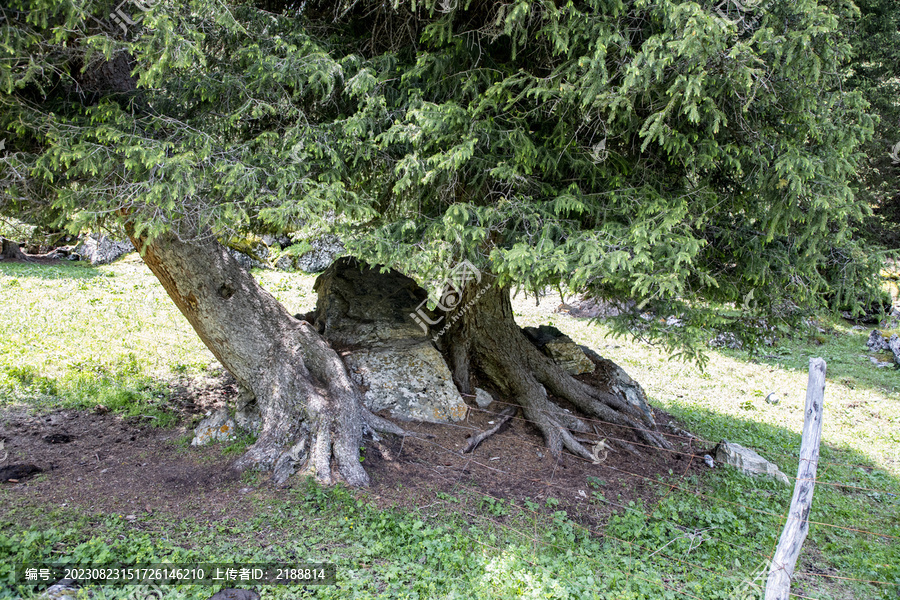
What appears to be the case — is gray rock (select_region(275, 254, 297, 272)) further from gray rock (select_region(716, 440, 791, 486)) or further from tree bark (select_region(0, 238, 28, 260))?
gray rock (select_region(716, 440, 791, 486))

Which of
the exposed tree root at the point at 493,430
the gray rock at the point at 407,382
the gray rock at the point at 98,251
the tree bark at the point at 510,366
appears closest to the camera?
the exposed tree root at the point at 493,430

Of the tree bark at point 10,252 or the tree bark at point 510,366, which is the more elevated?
the tree bark at point 510,366

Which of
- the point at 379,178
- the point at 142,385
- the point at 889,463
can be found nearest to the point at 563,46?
the point at 379,178

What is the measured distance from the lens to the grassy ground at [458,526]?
3.53 meters

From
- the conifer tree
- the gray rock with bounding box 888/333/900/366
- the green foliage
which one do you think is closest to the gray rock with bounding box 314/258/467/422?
the conifer tree

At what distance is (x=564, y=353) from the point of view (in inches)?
310

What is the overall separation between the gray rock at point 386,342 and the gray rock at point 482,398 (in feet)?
1.13

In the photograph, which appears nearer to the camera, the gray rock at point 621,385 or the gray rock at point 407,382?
the gray rock at point 407,382

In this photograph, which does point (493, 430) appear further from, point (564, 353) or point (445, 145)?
point (445, 145)

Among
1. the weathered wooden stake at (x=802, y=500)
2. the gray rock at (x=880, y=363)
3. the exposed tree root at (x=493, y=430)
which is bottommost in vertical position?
the gray rock at (x=880, y=363)

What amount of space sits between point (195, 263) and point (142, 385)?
240 cm

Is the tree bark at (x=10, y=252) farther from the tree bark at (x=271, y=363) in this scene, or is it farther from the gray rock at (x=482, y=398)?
the gray rock at (x=482, y=398)

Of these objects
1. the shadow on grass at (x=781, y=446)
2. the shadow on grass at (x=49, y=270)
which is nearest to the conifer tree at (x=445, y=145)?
the shadow on grass at (x=781, y=446)

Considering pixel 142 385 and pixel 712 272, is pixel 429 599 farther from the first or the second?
pixel 142 385
